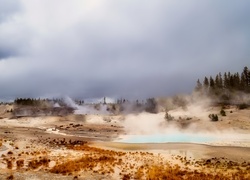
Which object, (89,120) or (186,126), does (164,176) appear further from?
(89,120)

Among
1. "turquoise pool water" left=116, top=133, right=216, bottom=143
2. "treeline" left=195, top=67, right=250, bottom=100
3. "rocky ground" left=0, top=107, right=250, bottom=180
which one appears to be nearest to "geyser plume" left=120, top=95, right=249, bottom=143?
"turquoise pool water" left=116, top=133, right=216, bottom=143

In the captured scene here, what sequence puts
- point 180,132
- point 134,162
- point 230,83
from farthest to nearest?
point 230,83, point 180,132, point 134,162

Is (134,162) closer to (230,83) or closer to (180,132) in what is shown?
(180,132)

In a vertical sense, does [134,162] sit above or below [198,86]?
below

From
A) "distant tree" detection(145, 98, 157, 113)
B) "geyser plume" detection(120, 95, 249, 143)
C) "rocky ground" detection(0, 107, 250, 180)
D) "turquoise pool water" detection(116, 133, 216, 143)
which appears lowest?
"rocky ground" detection(0, 107, 250, 180)

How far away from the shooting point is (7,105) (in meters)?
182

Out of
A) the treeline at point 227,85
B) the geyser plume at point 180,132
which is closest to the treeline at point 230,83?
the treeline at point 227,85

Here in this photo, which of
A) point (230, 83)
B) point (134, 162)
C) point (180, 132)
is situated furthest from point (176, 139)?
point (230, 83)

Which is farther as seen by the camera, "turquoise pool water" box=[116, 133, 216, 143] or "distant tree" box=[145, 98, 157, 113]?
"distant tree" box=[145, 98, 157, 113]

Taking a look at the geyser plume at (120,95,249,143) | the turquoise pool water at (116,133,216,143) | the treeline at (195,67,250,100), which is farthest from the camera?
the treeline at (195,67,250,100)

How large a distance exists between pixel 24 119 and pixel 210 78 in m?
83.9

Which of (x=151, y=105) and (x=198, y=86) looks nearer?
(x=198, y=86)

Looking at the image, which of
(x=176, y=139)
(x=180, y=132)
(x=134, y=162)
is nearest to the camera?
(x=134, y=162)

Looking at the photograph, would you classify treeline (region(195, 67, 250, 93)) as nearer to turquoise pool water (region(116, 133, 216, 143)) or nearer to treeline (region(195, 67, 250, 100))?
treeline (region(195, 67, 250, 100))
